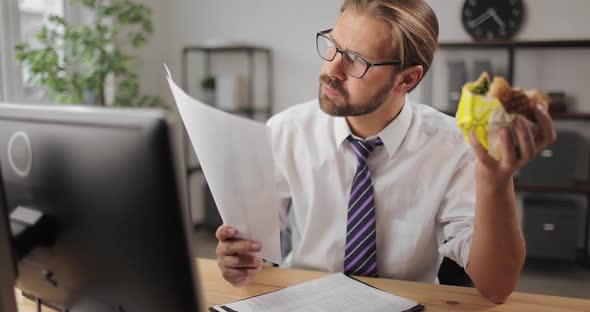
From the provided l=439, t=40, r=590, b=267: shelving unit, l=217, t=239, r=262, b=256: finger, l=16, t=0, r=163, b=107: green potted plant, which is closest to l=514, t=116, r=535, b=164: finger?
l=217, t=239, r=262, b=256: finger

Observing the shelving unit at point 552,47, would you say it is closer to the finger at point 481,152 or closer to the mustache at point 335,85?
the mustache at point 335,85

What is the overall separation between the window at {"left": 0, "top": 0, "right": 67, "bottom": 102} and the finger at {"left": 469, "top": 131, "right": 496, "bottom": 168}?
100 inches

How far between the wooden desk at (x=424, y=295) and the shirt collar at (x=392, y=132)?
0.37m

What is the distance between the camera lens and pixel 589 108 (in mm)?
3486

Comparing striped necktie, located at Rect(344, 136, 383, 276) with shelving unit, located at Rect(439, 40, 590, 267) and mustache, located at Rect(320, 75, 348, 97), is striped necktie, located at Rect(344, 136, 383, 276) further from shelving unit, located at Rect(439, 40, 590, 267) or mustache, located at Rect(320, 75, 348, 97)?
shelving unit, located at Rect(439, 40, 590, 267)

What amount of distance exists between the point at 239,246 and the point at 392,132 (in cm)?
54

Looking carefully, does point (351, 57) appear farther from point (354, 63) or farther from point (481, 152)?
point (481, 152)

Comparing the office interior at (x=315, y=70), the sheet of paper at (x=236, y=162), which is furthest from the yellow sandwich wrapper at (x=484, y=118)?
the office interior at (x=315, y=70)

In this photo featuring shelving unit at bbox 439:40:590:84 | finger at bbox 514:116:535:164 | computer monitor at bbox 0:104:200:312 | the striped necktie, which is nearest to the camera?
computer monitor at bbox 0:104:200:312

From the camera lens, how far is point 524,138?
0.75 meters

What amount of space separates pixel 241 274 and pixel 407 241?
0.45 m

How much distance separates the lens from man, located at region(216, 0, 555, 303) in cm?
127

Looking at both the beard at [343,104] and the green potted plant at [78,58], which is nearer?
the beard at [343,104]

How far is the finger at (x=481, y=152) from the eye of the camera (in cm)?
80
